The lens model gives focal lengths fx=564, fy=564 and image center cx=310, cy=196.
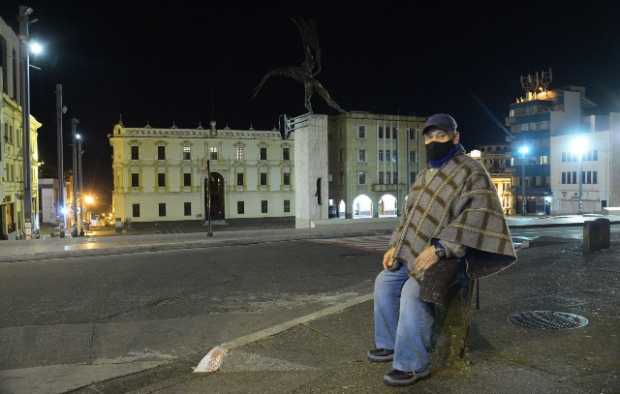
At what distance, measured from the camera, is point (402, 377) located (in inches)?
155

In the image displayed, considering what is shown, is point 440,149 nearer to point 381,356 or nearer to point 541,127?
point 381,356

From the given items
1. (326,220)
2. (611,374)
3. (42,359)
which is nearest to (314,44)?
(326,220)

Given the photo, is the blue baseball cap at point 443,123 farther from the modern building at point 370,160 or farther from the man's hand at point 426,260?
the modern building at point 370,160

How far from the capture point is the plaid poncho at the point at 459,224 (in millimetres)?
3859

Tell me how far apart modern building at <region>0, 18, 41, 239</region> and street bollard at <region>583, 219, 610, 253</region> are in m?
34.7

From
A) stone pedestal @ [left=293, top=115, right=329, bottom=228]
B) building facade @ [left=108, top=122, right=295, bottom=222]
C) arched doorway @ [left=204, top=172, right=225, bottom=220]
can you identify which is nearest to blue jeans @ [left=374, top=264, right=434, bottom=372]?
stone pedestal @ [left=293, top=115, right=329, bottom=228]

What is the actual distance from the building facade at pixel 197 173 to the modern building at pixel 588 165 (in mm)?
33205

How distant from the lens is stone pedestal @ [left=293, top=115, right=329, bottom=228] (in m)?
24.3

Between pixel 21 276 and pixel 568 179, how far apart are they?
6712cm

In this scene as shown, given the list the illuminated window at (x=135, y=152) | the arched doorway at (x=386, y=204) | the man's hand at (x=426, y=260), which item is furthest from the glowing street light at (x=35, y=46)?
the arched doorway at (x=386, y=204)

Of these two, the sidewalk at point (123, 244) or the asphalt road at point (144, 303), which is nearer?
the asphalt road at point (144, 303)

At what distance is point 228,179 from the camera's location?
7094cm

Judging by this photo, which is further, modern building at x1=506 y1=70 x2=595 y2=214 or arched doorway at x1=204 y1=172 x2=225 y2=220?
modern building at x1=506 y1=70 x2=595 y2=214

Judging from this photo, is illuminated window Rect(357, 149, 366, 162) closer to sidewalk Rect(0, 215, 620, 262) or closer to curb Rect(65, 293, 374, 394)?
sidewalk Rect(0, 215, 620, 262)
